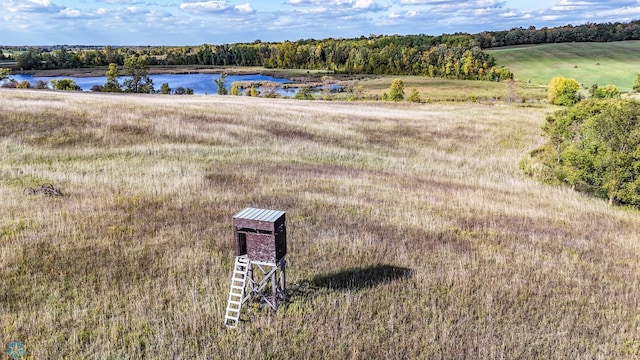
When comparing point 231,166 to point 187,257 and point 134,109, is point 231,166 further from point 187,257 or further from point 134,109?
point 134,109

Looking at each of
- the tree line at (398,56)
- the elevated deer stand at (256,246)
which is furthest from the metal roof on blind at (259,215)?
the tree line at (398,56)

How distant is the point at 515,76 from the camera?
12506cm

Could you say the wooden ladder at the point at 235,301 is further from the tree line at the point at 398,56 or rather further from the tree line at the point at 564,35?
the tree line at the point at 564,35

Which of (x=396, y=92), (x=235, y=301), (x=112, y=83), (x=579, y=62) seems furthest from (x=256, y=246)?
(x=579, y=62)

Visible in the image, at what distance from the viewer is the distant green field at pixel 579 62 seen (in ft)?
356

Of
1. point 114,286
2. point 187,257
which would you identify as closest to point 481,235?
point 187,257

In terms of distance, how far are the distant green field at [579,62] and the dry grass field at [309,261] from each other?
338 feet

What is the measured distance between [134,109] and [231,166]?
1558 cm

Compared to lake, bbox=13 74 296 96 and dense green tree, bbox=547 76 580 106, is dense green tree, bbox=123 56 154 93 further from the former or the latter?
dense green tree, bbox=547 76 580 106

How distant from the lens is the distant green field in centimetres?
10852

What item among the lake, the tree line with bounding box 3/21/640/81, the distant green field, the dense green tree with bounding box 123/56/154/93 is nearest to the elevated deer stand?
the dense green tree with bounding box 123/56/154/93

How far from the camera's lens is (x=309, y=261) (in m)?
10.1

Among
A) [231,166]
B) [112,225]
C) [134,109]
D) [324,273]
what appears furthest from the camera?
[134,109]

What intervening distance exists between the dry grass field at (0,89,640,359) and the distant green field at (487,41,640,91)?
103 meters
